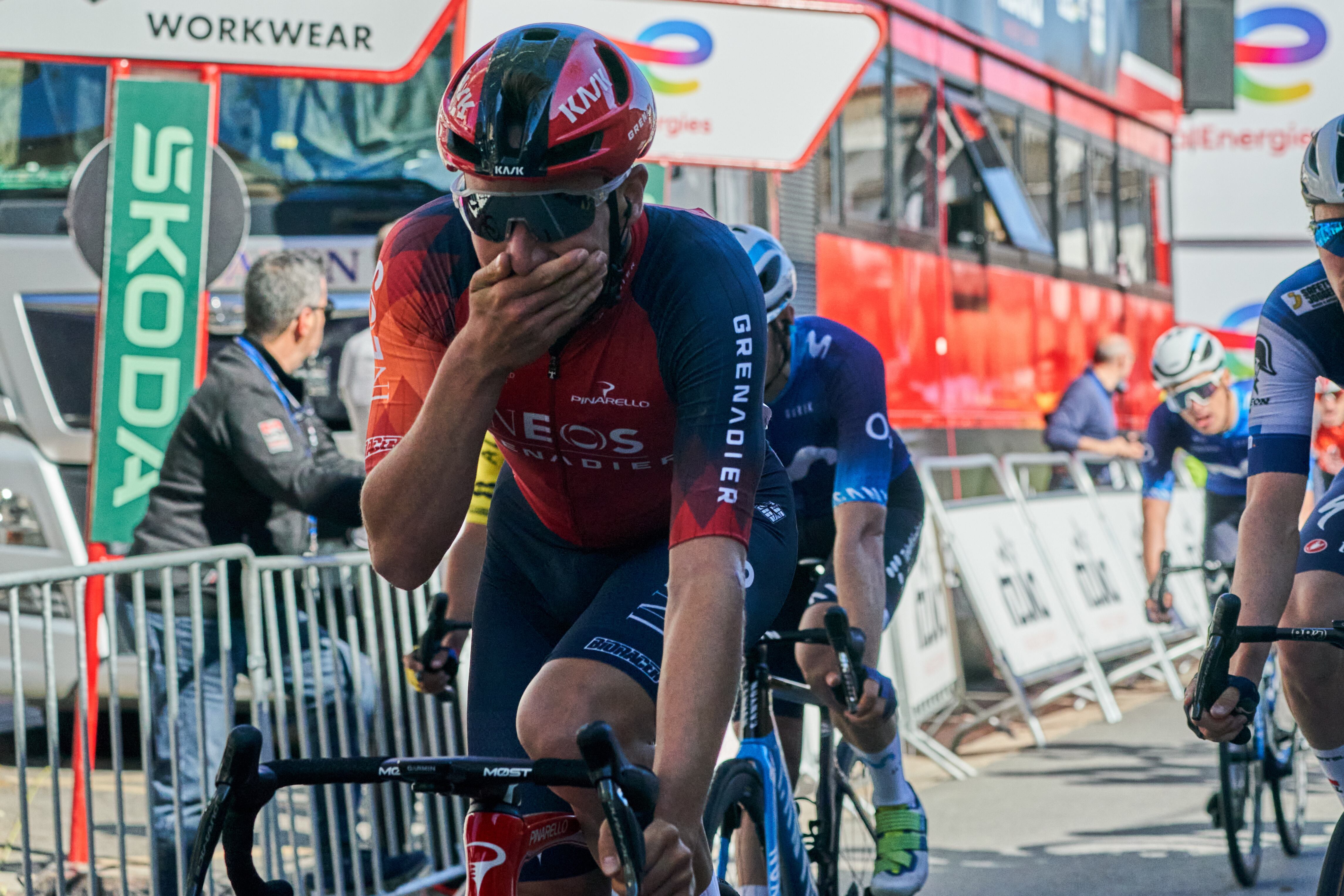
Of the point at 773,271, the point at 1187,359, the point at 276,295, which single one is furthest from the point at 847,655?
the point at 1187,359

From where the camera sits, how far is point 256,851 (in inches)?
222

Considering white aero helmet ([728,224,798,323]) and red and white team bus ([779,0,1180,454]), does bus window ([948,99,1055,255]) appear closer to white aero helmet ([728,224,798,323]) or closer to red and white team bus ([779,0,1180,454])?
red and white team bus ([779,0,1180,454])

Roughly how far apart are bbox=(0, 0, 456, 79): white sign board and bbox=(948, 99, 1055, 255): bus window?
7.83 m

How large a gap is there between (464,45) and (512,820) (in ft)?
15.3

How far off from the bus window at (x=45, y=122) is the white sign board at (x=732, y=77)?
115 inches

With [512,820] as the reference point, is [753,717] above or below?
below

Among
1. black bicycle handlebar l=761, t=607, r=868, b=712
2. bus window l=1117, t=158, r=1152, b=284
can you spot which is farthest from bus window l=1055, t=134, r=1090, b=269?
black bicycle handlebar l=761, t=607, r=868, b=712

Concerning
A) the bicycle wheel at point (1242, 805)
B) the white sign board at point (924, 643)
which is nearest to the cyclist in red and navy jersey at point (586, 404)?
the bicycle wheel at point (1242, 805)

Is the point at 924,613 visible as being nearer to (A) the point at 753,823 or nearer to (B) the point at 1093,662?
(B) the point at 1093,662

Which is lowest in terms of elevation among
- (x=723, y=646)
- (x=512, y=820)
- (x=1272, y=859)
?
(x=1272, y=859)

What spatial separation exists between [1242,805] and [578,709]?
4.92 metres

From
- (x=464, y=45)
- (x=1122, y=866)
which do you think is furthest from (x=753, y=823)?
(x=464, y=45)

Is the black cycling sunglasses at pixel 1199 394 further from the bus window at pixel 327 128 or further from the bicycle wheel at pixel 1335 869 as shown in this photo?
the bicycle wheel at pixel 1335 869

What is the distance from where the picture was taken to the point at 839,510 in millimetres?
4496
